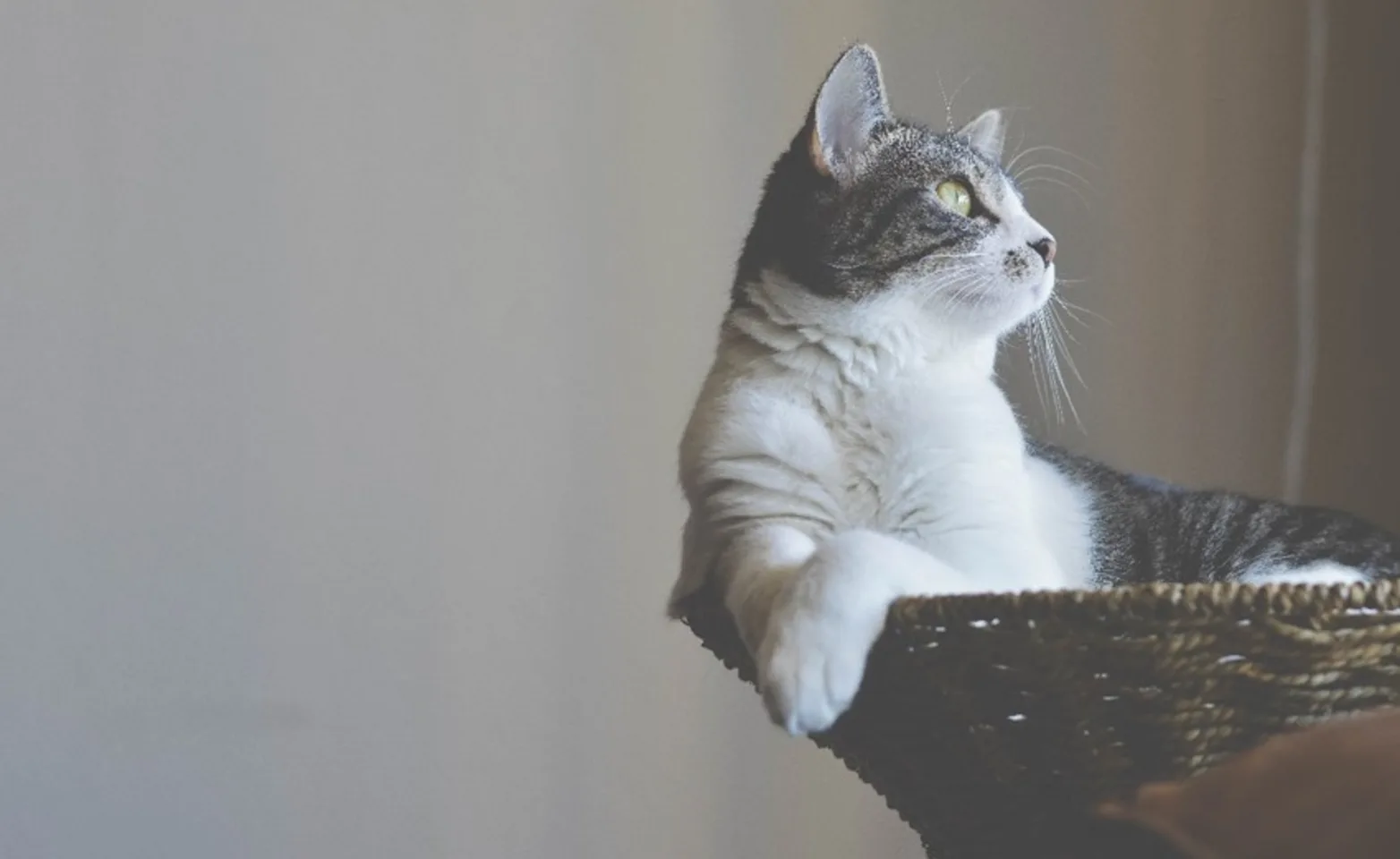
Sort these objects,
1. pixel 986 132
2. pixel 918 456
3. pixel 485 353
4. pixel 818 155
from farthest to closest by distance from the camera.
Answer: pixel 485 353 < pixel 986 132 < pixel 818 155 < pixel 918 456

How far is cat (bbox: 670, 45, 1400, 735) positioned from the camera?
1009 mm

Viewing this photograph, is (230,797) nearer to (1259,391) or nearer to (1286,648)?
(1286,648)

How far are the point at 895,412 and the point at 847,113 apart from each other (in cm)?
28

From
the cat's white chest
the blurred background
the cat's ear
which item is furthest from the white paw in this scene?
the blurred background

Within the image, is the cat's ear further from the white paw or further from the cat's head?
the white paw

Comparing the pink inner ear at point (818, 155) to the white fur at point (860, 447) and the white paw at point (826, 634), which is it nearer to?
the white fur at point (860, 447)

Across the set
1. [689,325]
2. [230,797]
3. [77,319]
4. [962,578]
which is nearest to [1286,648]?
[962,578]

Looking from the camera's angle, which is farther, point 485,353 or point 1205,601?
point 485,353

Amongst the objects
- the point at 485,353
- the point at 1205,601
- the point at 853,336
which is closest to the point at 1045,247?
the point at 853,336

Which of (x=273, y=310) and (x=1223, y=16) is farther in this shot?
(x=1223, y=16)

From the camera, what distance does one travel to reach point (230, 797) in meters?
1.55

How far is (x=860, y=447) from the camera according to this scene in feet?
3.43

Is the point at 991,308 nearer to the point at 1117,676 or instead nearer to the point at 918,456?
the point at 918,456

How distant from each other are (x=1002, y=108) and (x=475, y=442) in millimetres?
842
